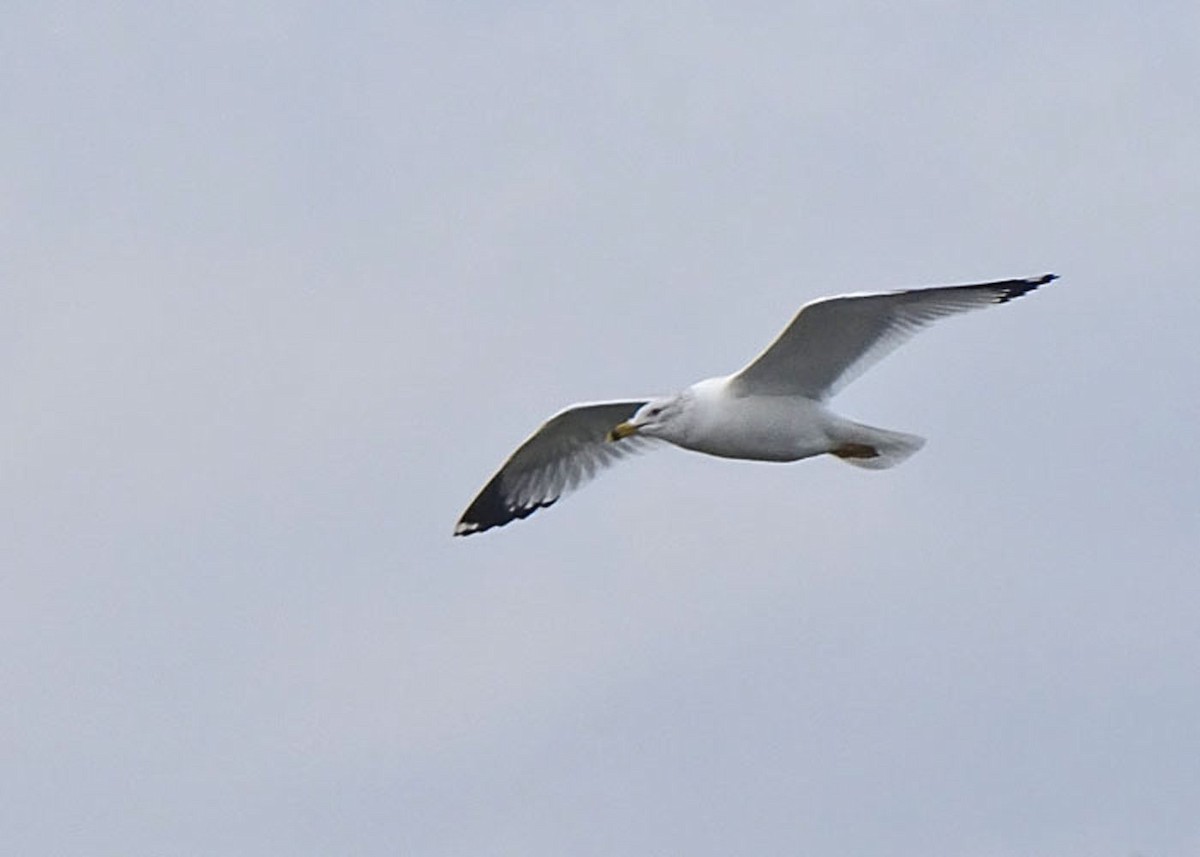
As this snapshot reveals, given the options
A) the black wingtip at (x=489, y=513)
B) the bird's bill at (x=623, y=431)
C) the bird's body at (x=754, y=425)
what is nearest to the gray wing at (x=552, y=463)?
the black wingtip at (x=489, y=513)

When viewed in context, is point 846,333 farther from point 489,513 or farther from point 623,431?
point 489,513

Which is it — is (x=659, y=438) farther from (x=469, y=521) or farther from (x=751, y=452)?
(x=469, y=521)

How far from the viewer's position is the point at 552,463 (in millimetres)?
15922

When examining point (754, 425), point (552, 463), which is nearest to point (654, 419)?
point (754, 425)

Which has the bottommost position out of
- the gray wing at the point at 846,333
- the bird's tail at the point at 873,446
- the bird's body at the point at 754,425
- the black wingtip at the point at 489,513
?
the bird's tail at the point at 873,446

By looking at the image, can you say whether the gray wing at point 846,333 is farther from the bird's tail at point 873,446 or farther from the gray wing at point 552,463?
the gray wing at point 552,463

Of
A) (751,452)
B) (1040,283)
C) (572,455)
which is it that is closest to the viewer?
(1040,283)

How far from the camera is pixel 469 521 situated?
53.6ft

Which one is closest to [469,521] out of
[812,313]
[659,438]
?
[659,438]

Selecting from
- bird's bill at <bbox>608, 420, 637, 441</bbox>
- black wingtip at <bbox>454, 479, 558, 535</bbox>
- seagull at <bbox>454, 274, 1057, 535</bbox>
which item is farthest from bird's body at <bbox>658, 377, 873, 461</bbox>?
black wingtip at <bbox>454, 479, 558, 535</bbox>

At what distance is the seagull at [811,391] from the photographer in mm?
13266

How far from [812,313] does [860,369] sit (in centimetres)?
73

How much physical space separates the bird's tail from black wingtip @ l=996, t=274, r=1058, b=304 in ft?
3.88

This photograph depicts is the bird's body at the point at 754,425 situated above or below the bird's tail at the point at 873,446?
above
